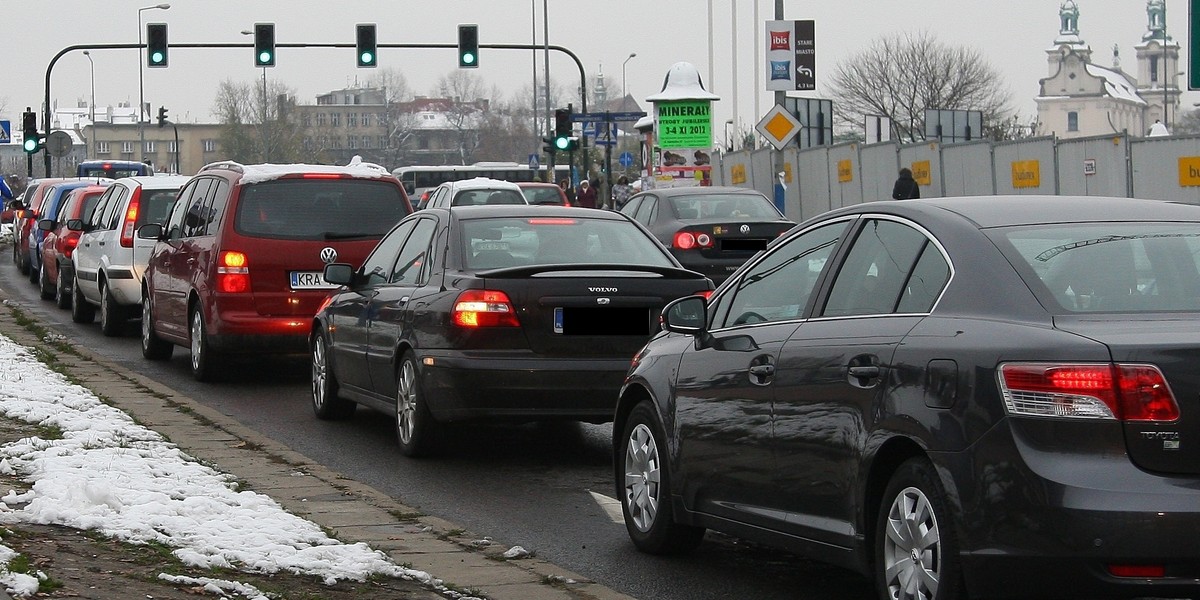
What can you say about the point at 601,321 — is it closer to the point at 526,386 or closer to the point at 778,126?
the point at 526,386

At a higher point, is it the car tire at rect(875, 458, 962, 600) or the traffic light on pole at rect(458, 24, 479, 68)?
the traffic light on pole at rect(458, 24, 479, 68)

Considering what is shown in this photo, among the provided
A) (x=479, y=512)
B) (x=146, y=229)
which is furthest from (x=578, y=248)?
(x=146, y=229)

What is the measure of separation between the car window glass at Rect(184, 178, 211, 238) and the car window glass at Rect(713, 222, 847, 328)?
8.72 m

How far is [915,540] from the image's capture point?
17.4ft

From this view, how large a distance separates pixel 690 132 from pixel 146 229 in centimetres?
2333

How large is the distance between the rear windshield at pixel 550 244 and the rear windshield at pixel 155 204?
10.3 metres

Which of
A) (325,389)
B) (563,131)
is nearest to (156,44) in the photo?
(563,131)

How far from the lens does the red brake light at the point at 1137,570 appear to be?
4.72m

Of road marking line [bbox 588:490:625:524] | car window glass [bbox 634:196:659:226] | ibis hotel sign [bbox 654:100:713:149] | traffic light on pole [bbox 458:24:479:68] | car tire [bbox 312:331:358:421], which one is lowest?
road marking line [bbox 588:490:625:524]

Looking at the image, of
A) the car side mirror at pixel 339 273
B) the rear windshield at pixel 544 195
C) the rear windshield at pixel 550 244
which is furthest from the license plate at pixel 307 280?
the rear windshield at pixel 544 195

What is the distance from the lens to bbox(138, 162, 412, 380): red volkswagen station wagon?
14000 millimetres

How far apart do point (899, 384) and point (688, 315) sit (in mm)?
1598

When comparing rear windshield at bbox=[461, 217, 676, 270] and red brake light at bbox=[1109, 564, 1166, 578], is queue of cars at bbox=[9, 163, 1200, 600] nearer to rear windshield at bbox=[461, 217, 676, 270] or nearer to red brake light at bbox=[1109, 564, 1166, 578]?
red brake light at bbox=[1109, 564, 1166, 578]

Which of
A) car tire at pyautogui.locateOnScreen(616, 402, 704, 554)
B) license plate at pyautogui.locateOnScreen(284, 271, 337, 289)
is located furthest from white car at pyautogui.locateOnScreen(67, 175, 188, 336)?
car tire at pyautogui.locateOnScreen(616, 402, 704, 554)
